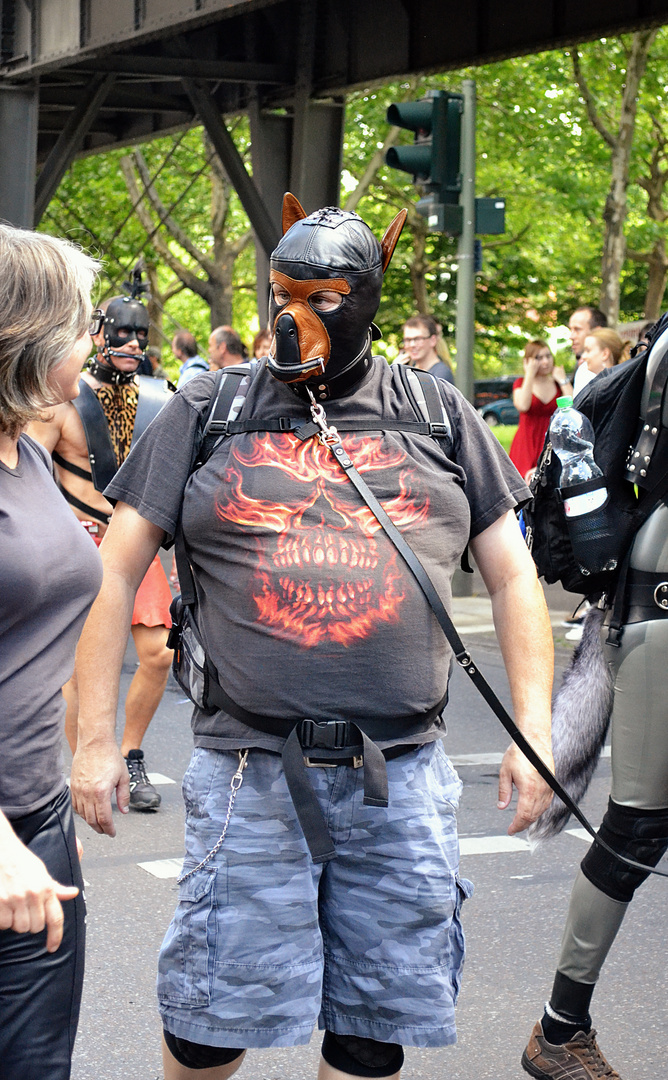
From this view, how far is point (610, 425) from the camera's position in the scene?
3.29m

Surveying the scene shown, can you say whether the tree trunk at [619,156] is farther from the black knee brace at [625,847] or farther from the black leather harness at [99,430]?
the black knee brace at [625,847]

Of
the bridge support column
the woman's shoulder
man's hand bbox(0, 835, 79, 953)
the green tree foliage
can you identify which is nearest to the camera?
man's hand bbox(0, 835, 79, 953)

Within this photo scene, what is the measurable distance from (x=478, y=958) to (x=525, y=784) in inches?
69.6

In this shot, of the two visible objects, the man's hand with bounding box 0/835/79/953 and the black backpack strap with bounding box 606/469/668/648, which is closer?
the man's hand with bounding box 0/835/79/953

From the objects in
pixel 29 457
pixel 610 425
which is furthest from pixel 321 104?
pixel 29 457

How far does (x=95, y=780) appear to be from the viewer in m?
2.60

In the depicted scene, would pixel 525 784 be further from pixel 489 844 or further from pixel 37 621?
pixel 489 844

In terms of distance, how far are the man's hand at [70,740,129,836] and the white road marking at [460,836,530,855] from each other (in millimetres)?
2864

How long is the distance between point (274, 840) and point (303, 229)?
113cm

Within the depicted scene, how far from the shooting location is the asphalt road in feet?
11.8

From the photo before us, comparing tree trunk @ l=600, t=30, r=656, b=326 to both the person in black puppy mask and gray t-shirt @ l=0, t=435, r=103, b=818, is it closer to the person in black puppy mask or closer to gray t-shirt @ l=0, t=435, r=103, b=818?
the person in black puppy mask

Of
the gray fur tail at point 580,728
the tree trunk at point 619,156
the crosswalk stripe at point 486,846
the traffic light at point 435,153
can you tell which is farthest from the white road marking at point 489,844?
the tree trunk at point 619,156

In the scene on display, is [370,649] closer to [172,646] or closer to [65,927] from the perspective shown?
[172,646]

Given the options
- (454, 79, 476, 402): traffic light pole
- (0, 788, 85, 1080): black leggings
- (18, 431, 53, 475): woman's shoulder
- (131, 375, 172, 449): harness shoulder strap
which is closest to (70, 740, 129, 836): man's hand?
(0, 788, 85, 1080): black leggings
